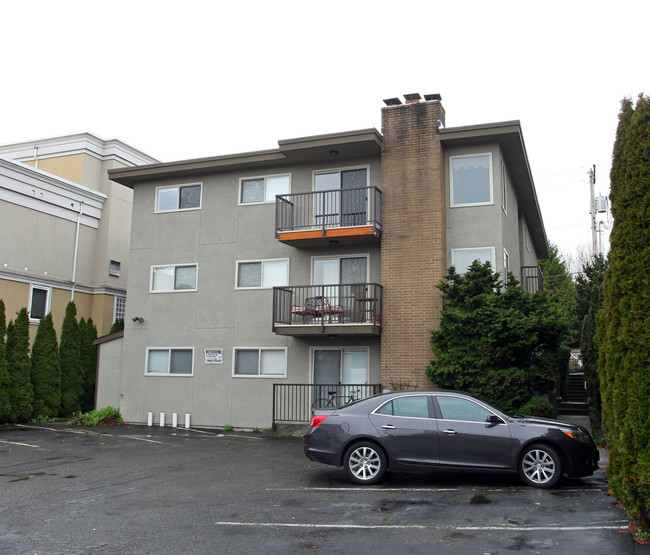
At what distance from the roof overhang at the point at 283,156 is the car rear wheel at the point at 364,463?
363 inches

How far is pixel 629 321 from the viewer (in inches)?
255

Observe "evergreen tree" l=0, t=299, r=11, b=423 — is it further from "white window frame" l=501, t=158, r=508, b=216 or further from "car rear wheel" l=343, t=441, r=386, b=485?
"white window frame" l=501, t=158, r=508, b=216

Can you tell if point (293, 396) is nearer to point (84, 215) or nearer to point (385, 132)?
point (385, 132)

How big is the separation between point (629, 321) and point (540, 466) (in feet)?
10.7

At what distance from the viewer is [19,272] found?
21.4 m

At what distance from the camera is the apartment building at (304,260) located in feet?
52.1

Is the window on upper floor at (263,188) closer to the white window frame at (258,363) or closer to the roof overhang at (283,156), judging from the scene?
the roof overhang at (283,156)

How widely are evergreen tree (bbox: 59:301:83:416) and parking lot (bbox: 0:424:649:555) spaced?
869 centimetres

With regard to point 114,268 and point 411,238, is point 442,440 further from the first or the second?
point 114,268

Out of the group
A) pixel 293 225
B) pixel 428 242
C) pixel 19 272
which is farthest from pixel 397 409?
pixel 19 272

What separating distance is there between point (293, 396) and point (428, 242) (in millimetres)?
5437

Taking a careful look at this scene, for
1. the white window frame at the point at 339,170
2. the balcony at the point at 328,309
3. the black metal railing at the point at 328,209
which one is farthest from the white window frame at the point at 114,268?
the white window frame at the point at 339,170

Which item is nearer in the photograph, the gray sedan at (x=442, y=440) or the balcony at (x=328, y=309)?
the gray sedan at (x=442, y=440)

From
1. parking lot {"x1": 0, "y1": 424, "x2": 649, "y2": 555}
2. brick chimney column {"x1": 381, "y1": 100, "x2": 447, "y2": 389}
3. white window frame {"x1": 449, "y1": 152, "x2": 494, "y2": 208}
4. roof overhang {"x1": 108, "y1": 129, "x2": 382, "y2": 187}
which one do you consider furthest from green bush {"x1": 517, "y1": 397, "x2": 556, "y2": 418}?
roof overhang {"x1": 108, "y1": 129, "x2": 382, "y2": 187}
